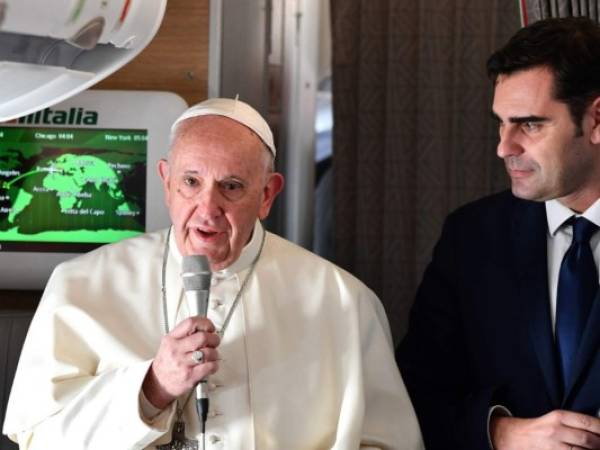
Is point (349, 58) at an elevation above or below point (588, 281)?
above

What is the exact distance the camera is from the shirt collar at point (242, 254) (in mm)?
2842

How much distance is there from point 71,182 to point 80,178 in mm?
31

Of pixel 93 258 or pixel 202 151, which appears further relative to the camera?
pixel 93 258

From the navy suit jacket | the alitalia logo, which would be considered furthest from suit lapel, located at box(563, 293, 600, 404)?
the alitalia logo

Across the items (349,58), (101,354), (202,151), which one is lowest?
(101,354)

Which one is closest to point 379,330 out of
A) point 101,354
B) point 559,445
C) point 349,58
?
point 559,445

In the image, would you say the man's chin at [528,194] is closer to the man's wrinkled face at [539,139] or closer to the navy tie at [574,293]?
the man's wrinkled face at [539,139]

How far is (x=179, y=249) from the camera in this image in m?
2.76

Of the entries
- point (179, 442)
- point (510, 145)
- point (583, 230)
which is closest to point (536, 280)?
point (583, 230)

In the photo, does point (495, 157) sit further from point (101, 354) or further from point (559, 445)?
point (101, 354)

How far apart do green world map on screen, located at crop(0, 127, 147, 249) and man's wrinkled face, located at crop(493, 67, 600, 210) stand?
3.74 ft

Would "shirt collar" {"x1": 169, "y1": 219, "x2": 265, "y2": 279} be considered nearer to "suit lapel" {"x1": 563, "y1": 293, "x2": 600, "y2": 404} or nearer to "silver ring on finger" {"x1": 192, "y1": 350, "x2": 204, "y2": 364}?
"silver ring on finger" {"x1": 192, "y1": 350, "x2": 204, "y2": 364}

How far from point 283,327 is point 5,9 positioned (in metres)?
1.36

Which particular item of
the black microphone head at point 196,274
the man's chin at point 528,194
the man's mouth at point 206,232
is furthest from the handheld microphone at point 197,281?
the man's chin at point 528,194
